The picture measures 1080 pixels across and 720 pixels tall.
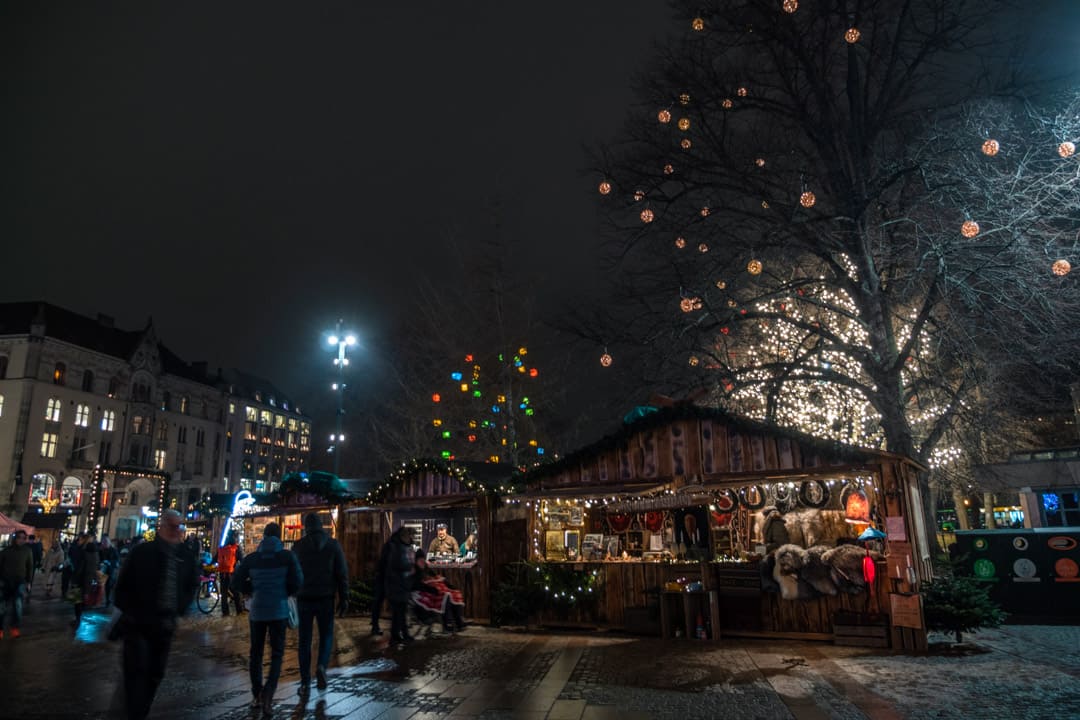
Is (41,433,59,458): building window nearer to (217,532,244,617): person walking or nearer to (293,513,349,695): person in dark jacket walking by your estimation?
(217,532,244,617): person walking

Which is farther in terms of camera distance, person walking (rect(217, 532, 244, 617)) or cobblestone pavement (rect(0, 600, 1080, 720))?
person walking (rect(217, 532, 244, 617))

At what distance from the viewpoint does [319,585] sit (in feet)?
25.2

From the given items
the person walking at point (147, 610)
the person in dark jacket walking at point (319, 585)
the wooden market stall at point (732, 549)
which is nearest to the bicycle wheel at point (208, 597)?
the wooden market stall at point (732, 549)

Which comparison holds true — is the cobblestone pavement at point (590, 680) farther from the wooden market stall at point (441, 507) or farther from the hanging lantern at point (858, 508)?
the hanging lantern at point (858, 508)

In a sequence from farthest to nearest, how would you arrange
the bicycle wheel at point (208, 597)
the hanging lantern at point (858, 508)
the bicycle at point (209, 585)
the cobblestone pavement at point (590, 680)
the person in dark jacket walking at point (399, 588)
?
the bicycle at point (209, 585) → the bicycle wheel at point (208, 597) → the hanging lantern at point (858, 508) → the person in dark jacket walking at point (399, 588) → the cobblestone pavement at point (590, 680)

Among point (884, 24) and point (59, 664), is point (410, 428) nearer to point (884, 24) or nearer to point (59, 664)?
point (59, 664)

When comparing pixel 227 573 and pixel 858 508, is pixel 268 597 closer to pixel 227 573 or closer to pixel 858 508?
pixel 227 573

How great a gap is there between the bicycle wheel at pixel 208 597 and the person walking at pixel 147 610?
12.5m

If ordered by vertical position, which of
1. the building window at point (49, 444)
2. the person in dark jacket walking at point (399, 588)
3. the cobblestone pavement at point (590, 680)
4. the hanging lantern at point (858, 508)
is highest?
the building window at point (49, 444)

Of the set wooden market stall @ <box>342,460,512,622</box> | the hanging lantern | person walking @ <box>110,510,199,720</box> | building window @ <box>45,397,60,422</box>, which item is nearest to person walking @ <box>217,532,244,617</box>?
wooden market stall @ <box>342,460,512,622</box>

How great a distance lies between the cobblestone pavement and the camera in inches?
257

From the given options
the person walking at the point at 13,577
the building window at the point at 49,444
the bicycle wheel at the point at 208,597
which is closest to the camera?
the person walking at the point at 13,577

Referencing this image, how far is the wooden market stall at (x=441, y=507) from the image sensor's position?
13.5 meters

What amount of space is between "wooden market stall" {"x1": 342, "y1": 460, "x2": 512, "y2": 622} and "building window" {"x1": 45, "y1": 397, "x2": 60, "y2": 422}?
43.6m
